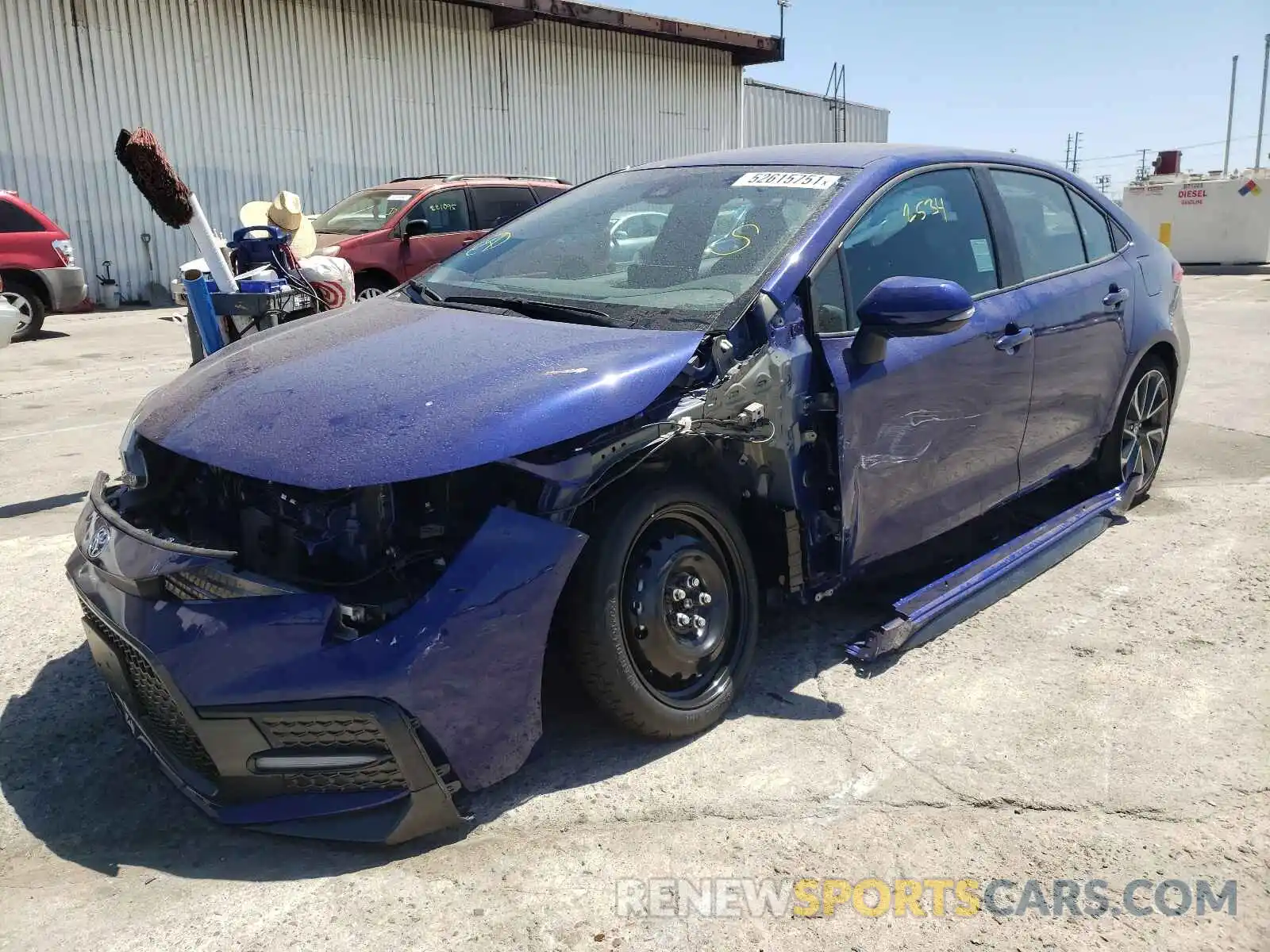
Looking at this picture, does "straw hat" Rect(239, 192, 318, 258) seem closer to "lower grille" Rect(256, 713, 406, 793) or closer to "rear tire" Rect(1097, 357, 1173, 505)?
"lower grille" Rect(256, 713, 406, 793)

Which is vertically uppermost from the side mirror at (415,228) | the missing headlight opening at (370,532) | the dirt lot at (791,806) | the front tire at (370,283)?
the side mirror at (415,228)

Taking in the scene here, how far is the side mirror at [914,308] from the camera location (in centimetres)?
297

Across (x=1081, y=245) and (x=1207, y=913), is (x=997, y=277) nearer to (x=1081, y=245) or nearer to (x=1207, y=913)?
(x=1081, y=245)

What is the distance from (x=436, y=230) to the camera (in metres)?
12.1

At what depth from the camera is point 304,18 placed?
17266 millimetres

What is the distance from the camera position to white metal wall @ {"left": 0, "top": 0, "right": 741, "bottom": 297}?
15141mm

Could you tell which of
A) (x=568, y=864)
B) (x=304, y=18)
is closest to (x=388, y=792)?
(x=568, y=864)

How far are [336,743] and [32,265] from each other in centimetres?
1167

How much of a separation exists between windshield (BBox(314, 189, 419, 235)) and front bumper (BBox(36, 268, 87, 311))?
2831mm

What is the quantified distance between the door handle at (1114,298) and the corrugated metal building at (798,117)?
70.1 feet

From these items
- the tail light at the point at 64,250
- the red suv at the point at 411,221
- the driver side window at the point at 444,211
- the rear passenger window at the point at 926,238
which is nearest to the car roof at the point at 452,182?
the red suv at the point at 411,221

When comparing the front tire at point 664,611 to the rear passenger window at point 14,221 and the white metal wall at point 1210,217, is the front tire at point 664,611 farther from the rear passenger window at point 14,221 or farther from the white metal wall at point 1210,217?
the white metal wall at point 1210,217

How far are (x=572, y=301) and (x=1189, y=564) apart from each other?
114 inches

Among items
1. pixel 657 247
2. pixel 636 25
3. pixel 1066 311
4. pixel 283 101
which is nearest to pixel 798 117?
pixel 636 25
